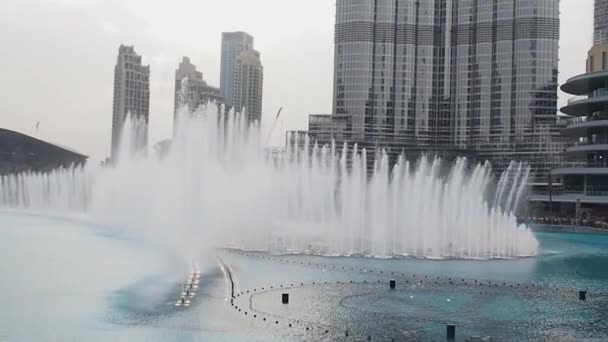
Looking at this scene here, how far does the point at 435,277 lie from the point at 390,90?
83278mm

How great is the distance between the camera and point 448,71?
110 meters

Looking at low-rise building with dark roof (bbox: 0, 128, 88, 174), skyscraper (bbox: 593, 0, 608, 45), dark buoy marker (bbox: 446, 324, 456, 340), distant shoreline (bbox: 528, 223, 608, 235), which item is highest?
skyscraper (bbox: 593, 0, 608, 45)

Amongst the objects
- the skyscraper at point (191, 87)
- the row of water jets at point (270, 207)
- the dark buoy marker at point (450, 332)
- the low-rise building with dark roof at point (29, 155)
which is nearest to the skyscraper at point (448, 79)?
the skyscraper at point (191, 87)

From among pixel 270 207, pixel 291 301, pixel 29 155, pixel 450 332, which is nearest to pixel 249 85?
pixel 29 155

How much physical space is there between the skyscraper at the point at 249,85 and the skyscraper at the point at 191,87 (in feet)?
95.9

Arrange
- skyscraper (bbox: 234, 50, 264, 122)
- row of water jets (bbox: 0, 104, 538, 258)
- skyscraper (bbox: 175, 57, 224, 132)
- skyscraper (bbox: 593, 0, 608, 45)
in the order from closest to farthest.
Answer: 1. row of water jets (bbox: 0, 104, 538, 258)
2. skyscraper (bbox: 175, 57, 224, 132)
3. skyscraper (bbox: 593, 0, 608, 45)
4. skyscraper (bbox: 234, 50, 264, 122)

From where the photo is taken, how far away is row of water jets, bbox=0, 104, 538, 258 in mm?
38469

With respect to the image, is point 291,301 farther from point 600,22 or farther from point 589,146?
point 600,22

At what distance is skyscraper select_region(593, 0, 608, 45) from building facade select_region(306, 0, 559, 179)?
39760 millimetres

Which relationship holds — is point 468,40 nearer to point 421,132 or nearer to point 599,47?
point 421,132

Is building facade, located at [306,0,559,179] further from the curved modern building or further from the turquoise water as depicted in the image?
the turquoise water

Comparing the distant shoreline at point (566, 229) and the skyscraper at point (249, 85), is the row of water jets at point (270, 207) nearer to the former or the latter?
the distant shoreline at point (566, 229)

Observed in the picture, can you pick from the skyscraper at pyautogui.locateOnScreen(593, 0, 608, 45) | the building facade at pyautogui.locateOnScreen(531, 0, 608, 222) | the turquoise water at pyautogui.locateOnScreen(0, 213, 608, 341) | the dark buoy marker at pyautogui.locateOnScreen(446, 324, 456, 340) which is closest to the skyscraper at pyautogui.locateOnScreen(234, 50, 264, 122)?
the skyscraper at pyautogui.locateOnScreen(593, 0, 608, 45)

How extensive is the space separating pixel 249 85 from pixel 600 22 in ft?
235
